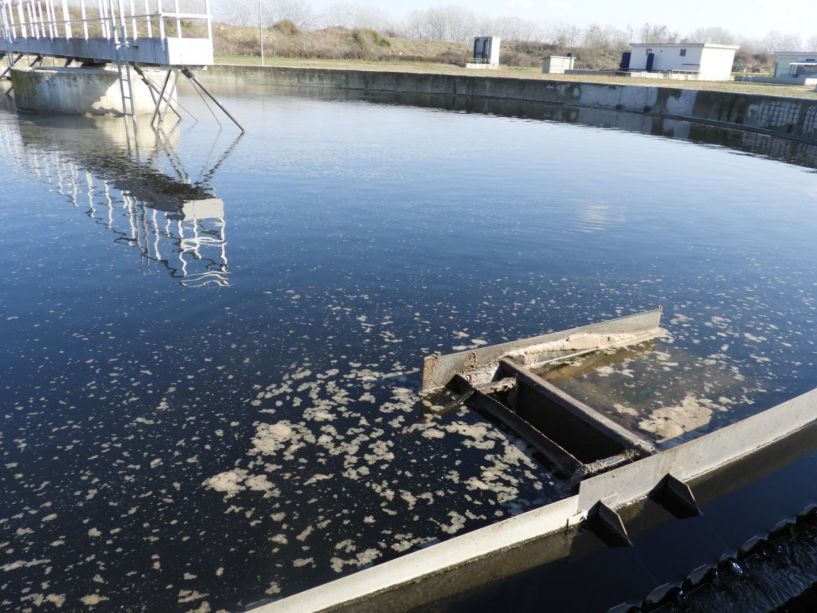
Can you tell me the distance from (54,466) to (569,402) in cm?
329

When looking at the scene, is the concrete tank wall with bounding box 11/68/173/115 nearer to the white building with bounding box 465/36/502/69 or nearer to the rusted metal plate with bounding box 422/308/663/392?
the rusted metal plate with bounding box 422/308/663/392

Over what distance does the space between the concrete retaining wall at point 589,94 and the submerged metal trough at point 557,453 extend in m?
→ 19.4

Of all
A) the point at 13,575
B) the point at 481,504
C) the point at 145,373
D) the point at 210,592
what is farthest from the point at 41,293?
the point at 481,504

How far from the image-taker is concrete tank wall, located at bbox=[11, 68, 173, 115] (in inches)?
695

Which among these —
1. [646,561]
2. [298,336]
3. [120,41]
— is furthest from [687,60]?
[646,561]

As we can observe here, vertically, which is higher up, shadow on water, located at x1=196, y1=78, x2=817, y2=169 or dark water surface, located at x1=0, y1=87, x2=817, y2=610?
shadow on water, located at x1=196, y1=78, x2=817, y2=169

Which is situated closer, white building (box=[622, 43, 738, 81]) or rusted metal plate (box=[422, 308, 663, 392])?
rusted metal plate (box=[422, 308, 663, 392])

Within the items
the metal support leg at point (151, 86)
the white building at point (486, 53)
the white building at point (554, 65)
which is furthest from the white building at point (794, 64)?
the metal support leg at point (151, 86)

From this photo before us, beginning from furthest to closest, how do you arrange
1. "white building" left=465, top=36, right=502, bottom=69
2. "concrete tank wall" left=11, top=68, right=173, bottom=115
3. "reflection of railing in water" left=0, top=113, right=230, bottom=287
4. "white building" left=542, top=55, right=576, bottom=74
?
"white building" left=465, top=36, right=502, bottom=69 < "white building" left=542, top=55, right=576, bottom=74 < "concrete tank wall" left=11, top=68, right=173, bottom=115 < "reflection of railing in water" left=0, top=113, right=230, bottom=287

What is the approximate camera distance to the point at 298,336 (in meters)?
5.36

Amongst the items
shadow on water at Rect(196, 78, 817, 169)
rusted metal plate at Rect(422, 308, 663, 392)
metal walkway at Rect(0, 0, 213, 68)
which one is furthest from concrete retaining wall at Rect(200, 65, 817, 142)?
rusted metal plate at Rect(422, 308, 663, 392)

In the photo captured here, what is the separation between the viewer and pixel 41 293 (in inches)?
234

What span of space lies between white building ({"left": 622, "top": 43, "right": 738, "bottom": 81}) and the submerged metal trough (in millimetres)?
43830

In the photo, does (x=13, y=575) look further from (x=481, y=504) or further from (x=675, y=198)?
(x=675, y=198)
